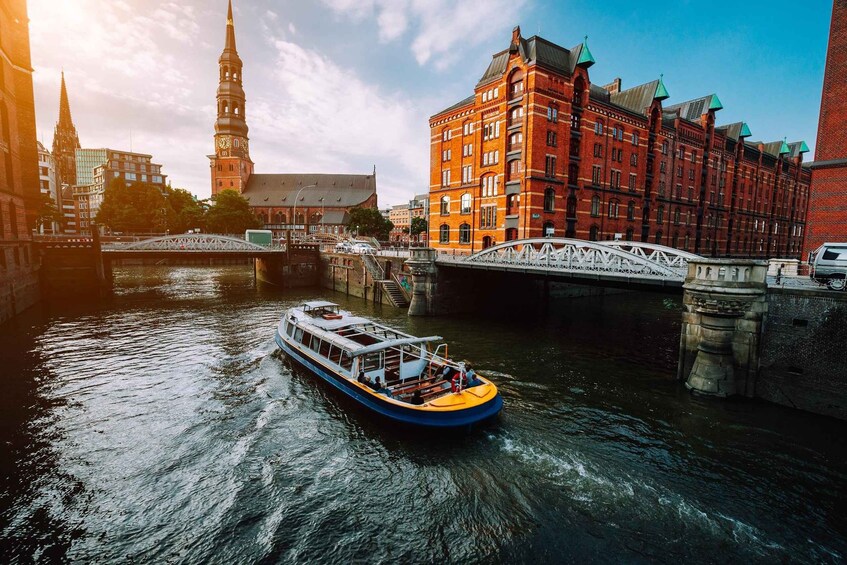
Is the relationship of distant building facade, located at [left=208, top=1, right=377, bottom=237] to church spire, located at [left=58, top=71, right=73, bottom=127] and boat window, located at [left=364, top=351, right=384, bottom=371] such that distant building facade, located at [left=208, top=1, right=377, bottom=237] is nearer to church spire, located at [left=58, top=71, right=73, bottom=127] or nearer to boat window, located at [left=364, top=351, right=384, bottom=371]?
church spire, located at [left=58, top=71, right=73, bottom=127]

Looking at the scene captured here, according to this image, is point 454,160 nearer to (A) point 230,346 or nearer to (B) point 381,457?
(A) point 230,346

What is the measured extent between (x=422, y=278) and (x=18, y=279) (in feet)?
101

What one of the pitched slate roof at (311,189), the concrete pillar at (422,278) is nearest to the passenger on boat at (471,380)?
the concrete pillar at (422,278)

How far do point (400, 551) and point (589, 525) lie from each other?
4331mm

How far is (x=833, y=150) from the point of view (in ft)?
72.7

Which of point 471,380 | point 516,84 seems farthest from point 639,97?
point 471,380

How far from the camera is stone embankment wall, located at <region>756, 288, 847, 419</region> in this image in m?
13.5

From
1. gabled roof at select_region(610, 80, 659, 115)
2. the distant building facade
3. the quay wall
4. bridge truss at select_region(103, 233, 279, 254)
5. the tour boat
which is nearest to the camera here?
the tour boat

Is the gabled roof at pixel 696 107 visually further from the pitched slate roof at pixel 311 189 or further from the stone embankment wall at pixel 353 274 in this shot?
the pitched slate roof at pixel 311 189

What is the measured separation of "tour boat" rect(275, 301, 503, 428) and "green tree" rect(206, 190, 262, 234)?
70.7 m

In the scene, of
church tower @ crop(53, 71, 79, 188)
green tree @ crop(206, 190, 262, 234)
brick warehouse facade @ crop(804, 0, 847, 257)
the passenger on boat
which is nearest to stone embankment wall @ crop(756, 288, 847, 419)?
the passenger on boat

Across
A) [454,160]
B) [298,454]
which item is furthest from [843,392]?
[454,160]

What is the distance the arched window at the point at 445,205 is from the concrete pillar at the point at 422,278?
1855 cm

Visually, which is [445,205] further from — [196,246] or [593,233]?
[196,246]
